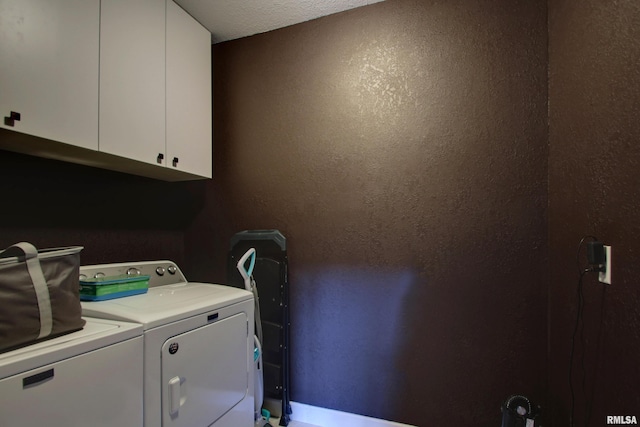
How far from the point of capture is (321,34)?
2.13m

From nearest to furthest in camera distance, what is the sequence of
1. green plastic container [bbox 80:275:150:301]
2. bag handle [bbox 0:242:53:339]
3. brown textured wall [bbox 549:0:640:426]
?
bag handle [bbox 0:242:53:339]
brown textured wall [bbox 549:0:640:426]
green plastic container [bbox 80:275:150:301]

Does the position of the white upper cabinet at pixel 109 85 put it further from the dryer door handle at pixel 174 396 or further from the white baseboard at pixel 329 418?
the white baseboard at pixel 329 418

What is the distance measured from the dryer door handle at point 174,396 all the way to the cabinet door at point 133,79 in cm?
113

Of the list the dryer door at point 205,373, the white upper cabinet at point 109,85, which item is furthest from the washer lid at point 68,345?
the white upper cabinet at point 109,85

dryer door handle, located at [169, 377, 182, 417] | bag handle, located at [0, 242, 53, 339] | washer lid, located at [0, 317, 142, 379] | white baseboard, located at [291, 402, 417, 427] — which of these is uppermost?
bag handle, located at [0, 242, 53, 339]

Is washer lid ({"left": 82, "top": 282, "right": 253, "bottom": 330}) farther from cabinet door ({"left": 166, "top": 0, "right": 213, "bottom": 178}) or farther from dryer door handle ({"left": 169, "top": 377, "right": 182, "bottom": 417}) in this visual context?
cabinet door ({"left": 166, "top": 0, "right": 213, "bottom": 178})

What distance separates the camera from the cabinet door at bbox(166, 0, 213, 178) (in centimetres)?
186

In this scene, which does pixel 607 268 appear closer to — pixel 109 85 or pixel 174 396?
pixel 174 396

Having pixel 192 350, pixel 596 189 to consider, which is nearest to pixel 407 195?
pixel 596 189

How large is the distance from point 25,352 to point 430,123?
2047 millimetres

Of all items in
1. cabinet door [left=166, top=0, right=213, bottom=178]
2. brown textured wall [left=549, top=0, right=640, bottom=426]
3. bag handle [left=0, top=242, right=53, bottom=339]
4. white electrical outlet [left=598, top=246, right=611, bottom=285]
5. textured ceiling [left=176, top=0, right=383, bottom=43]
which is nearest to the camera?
bag handle [left=0, top=242, right=53, bottom=339]

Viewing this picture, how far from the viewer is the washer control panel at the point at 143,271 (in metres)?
1.60

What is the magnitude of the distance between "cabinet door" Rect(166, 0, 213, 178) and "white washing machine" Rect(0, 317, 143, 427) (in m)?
1.16

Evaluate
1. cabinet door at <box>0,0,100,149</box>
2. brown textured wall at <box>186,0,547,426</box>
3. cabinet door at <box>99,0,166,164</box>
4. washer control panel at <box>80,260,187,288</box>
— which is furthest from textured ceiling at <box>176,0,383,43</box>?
washer control panel at <box>80,260,187,288</box>
